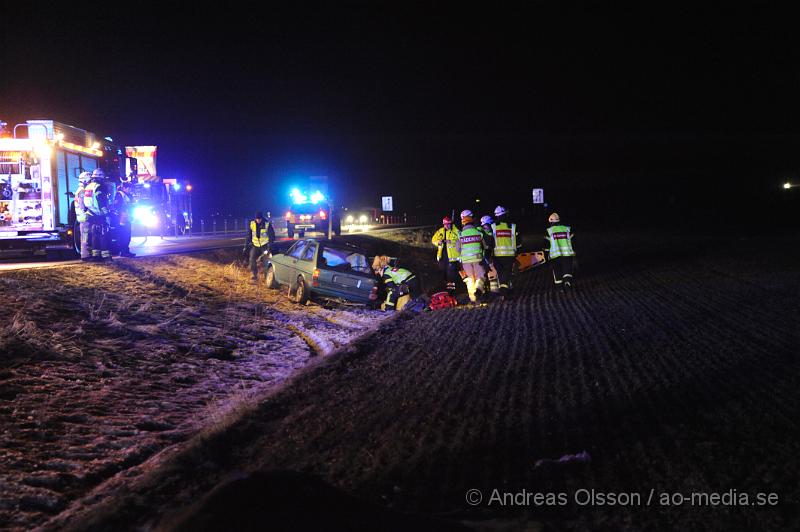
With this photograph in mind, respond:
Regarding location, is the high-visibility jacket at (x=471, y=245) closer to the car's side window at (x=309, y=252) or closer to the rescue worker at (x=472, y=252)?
the rescue worker at (x=472, y=252)

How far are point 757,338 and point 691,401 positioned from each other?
3356mm

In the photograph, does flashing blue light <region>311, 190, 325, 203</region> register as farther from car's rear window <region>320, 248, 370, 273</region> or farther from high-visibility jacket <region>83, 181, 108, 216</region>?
car's rear window <region>320, 248, 370, 273</region>

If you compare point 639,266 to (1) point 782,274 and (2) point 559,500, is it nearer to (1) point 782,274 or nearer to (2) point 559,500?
(1) point 782,274

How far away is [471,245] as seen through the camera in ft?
45.3

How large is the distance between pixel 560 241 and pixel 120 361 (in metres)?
10.2

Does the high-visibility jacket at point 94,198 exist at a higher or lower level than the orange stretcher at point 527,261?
higher

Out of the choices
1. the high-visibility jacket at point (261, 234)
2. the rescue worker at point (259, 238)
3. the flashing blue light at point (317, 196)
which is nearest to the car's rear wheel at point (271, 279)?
the rescue worker at point (259, 238)

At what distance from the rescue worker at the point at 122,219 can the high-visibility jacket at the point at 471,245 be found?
29.8 ft

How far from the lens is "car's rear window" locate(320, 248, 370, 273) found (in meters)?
13.9

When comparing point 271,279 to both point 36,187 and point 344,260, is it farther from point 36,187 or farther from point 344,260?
point 36,187

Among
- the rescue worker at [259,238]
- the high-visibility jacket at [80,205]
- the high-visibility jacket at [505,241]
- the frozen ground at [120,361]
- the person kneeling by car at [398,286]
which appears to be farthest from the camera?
the rescue worker at [259,238]

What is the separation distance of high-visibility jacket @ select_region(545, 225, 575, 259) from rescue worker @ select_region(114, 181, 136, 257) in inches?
430

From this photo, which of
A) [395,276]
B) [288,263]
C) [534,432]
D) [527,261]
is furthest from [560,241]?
[534,432]

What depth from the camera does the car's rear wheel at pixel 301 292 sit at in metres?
13.9
